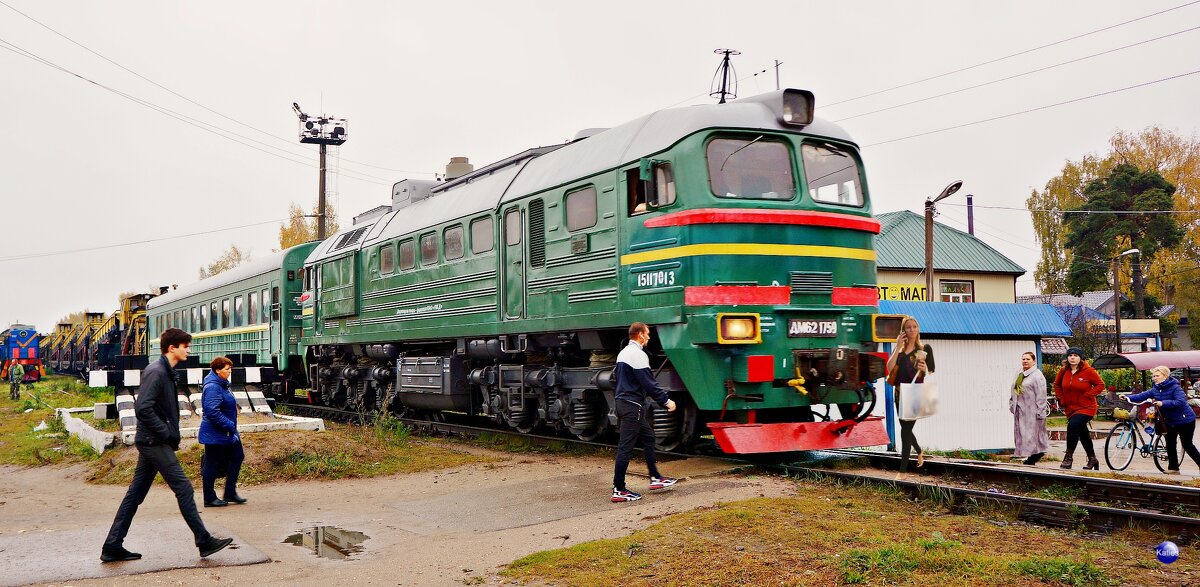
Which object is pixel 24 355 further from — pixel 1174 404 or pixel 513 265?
pixel 1174 404

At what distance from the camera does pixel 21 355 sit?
40469mm

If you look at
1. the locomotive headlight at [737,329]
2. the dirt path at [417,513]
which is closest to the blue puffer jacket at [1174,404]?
the dirt path at [417,513]

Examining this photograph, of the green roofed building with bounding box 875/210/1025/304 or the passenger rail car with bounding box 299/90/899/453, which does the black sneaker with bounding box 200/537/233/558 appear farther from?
the green roofed building with bounding box 875/210/1025/304

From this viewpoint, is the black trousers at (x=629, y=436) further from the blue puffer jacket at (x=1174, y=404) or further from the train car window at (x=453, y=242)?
the blue puffer jacket at (x=1174, y=404)

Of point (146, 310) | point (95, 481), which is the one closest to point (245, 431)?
point (95, 481)

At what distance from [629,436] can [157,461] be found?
155 inches

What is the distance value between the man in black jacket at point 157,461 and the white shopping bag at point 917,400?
644 cm

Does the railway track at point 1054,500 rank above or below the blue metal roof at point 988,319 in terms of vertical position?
below

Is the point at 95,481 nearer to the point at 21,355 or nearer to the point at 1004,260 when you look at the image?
the point at 21,355

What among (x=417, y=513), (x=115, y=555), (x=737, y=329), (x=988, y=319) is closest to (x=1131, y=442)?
(x=988, y=319)

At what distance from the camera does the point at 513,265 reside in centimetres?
1260

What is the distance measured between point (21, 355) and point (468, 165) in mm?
30419

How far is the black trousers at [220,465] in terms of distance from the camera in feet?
31.9

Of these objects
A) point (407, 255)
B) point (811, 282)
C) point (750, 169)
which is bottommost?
point (811, 282)
